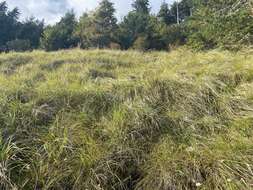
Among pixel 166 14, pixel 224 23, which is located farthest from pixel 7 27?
pixel 224 23

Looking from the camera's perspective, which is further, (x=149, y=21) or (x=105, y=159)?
(x=149, y=21)

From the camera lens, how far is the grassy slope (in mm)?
2623

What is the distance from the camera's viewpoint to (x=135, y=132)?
3137 millimetres

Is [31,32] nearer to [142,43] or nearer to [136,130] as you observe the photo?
[142,43]

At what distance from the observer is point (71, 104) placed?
3.70m

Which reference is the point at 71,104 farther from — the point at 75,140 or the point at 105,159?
the point at 105,159

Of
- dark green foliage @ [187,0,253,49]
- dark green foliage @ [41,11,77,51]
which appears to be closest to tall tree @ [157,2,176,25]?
dark green foliage @ [41,11,77,51]

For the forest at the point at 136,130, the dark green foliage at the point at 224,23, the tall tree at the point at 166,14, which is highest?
the tall tree at the point at 166,14

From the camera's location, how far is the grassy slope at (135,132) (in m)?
2.62

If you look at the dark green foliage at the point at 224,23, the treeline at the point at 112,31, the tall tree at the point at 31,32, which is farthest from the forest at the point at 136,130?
the tall tree at the point at 31,32

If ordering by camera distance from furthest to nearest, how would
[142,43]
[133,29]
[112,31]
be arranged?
[133,29], [112,31], [142,43]

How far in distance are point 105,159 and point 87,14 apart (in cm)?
2066

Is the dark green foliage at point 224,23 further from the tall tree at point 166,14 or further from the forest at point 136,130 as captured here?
the tall tree at point 166,14

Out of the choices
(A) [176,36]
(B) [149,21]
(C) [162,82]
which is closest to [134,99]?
(C) [162,82]
